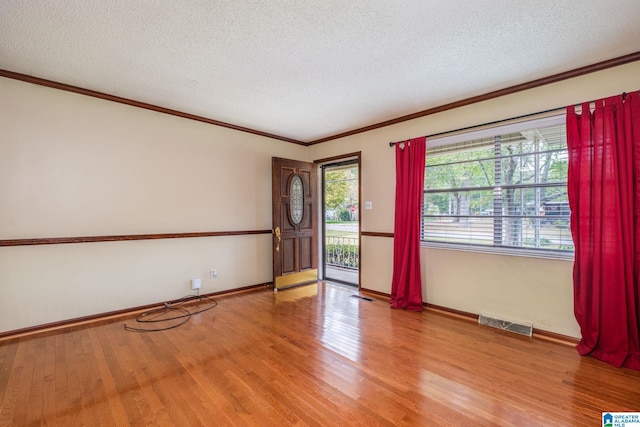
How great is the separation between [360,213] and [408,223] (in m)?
1.00

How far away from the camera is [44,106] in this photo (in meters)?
3.12

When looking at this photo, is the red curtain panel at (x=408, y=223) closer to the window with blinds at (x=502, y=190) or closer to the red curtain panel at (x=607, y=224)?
the window with blinds at (x=502, y=190)

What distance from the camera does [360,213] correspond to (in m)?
4.79

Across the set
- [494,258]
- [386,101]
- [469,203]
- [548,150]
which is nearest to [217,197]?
[386,101]

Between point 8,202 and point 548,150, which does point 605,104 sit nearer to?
point 548,150

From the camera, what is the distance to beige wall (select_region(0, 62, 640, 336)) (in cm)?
297

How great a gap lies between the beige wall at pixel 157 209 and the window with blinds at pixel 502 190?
0.18m

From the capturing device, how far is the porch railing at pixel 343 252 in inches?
267

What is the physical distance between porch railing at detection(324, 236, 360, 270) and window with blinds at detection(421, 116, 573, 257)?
285 cm

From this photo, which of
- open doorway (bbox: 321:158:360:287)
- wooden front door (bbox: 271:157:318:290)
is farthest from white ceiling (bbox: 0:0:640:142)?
open doorway (bbox: 321:158:360:287)

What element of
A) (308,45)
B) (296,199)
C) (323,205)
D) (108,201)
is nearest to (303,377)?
(308,45)

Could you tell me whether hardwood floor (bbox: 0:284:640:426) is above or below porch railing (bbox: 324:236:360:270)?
below

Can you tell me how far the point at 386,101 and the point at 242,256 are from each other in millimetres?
3119

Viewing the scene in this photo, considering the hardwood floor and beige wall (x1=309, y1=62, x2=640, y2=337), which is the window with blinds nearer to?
beige wall (x1=309, y1=62, x2=640, y2=337)
